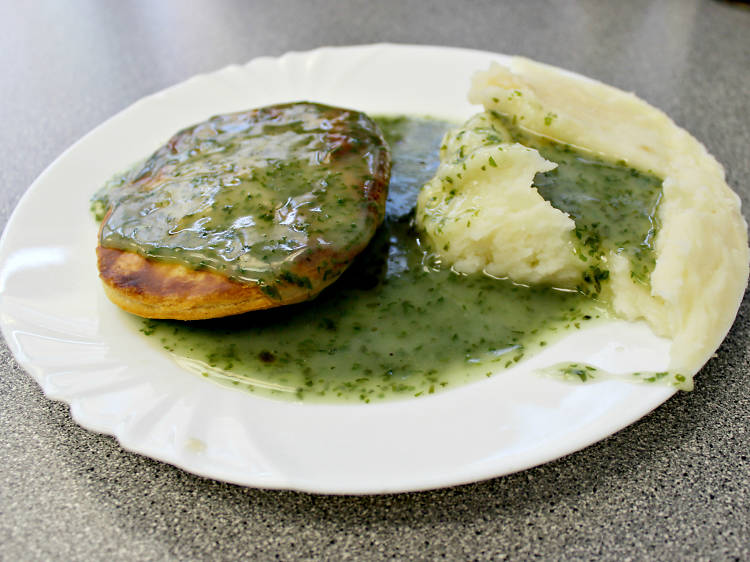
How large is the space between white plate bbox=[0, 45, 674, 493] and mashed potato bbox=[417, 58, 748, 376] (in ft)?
0.63

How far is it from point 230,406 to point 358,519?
1.92 feet

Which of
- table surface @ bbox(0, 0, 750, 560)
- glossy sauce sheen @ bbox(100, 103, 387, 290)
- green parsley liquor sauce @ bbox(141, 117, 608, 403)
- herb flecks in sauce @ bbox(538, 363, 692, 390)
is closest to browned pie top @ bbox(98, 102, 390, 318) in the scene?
glossy sauce sheen @ bbox(100, 103, 387, 290)

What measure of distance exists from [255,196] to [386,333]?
812mm

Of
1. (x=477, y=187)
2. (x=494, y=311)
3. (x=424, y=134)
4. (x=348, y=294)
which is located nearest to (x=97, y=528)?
(x=348, y=294)

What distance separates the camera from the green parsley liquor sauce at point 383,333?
2.43 meters

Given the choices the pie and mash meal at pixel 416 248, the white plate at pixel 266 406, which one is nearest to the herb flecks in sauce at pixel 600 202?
the pie and mash meal at pixel 416 248

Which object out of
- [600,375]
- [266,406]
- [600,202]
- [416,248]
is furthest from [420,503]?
[600,202]

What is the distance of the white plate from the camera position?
6.52ft

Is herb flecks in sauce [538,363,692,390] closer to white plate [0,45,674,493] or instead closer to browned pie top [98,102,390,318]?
white plate [0,45,674,493]

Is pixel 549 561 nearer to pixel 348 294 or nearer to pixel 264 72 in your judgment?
pixel 348 294

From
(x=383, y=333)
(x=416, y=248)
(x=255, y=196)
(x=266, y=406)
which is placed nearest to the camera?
(x=266, y=406)

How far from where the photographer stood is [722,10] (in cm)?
591

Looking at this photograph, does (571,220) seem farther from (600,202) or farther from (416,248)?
(416,248)

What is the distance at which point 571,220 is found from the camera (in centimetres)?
275
